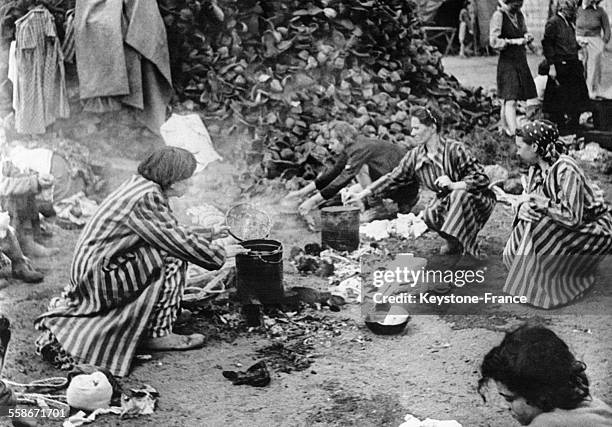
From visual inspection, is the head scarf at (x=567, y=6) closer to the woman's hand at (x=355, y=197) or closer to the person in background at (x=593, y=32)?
the person in background at (x=593, y=32)

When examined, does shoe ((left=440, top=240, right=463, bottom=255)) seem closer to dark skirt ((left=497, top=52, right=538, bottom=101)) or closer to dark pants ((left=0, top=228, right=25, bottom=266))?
dark skirt ((left=497, top=52, right=538, bottom=101))

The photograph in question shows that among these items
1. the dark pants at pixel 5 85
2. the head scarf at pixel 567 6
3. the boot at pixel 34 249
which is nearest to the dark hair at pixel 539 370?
the head scarf at pixel 567 6

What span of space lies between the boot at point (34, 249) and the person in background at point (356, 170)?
1084mm

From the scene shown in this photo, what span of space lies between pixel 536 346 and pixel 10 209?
2365 mm

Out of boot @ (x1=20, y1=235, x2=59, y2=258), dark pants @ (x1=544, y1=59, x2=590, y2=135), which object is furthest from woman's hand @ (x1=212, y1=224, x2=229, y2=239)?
dark pants @ (x1=544, y1=59, x2=590, y2=135)

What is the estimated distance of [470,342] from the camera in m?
4.40

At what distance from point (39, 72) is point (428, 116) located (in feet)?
5.73

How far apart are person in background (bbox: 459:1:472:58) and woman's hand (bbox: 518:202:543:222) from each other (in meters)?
0.72

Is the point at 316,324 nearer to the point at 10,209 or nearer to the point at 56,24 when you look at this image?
the point at 10,209

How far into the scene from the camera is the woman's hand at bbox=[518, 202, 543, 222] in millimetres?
4496

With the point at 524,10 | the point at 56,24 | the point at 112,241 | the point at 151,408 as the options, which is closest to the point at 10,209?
the point at 112,241

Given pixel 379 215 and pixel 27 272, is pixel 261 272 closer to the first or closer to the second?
pixel 379 215

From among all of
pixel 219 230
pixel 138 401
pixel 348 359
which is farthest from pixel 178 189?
pixel 348 359

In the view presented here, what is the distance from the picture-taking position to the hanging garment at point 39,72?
457 centimetres
